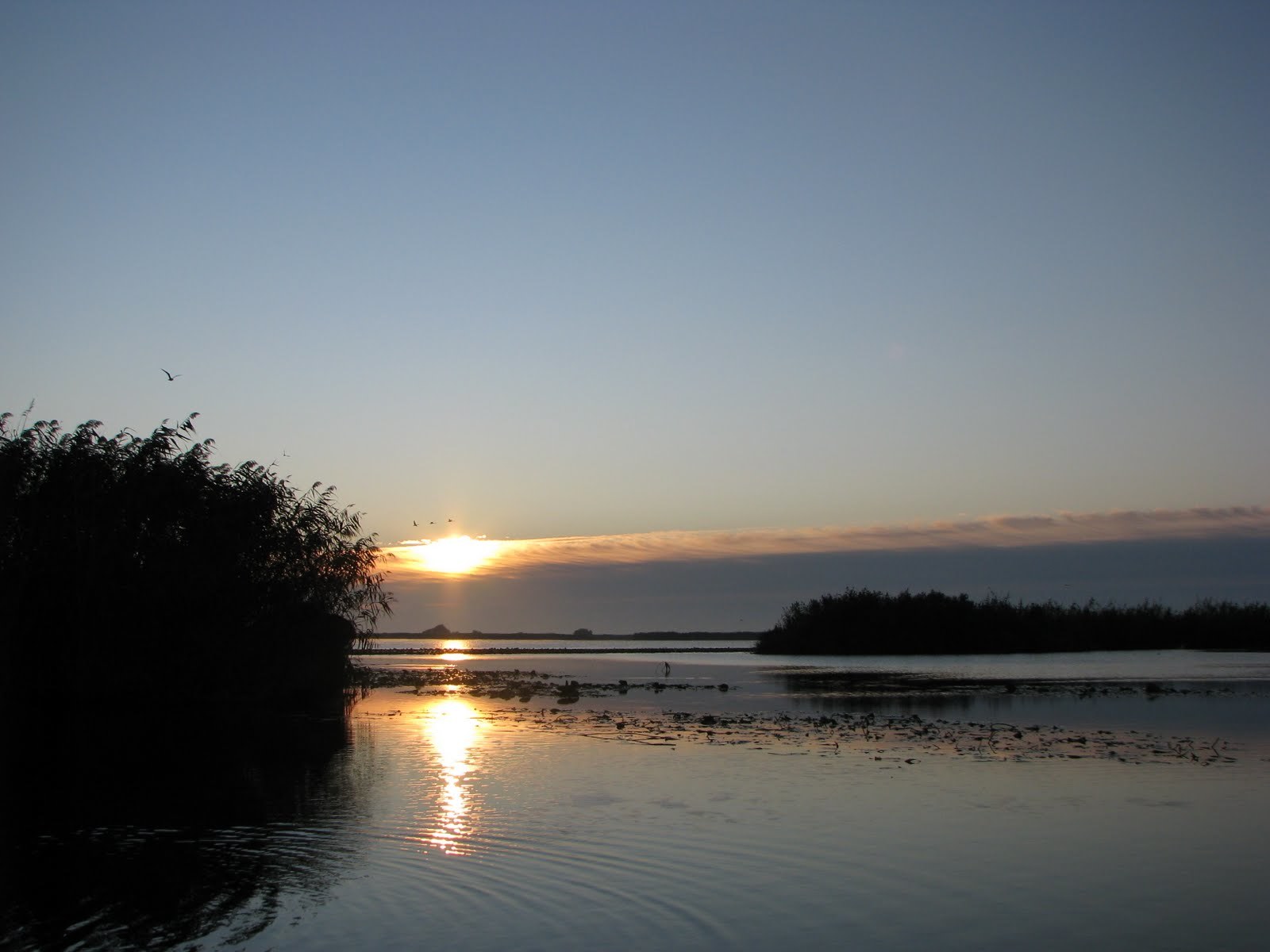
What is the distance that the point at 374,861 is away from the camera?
1394 cm

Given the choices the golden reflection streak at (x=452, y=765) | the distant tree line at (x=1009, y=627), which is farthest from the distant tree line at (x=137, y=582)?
the distant tree line at (x=1009, y=627)

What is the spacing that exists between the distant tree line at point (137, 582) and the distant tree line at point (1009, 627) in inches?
2595

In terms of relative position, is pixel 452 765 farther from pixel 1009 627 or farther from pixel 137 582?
pixel 1009 627

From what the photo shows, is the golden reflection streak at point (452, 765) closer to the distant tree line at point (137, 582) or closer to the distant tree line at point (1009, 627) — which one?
the distant tree line at point (137, 582)

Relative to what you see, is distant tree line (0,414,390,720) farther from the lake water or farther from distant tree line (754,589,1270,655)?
distant tree line (754,589,1270,655)

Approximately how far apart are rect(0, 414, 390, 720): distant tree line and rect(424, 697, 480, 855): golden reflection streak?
18.8 feet

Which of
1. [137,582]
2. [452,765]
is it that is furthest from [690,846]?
[137,582]

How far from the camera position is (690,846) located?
14.8 m

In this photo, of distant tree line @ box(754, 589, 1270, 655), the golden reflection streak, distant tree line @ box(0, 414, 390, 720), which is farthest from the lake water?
distant tree line @ box(754, 589, 1270, 655)

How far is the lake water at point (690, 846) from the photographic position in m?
11.1

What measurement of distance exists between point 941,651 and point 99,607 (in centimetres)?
7355

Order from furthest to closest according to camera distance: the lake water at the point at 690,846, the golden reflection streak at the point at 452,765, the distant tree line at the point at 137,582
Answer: the distant tree line at the point at 137,582
the golden reflection streak at the point at 452,765
the lake water at the point at 690,846

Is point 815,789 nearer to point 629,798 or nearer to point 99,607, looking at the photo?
point 629,798

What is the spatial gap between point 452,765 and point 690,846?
31.8 ft
